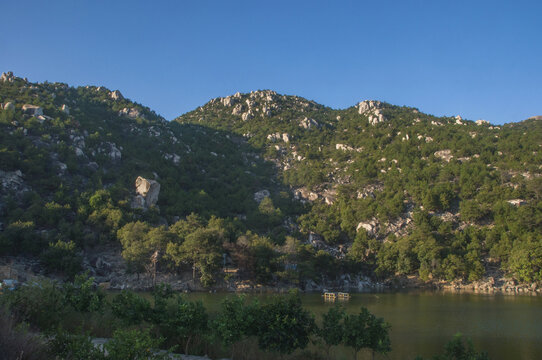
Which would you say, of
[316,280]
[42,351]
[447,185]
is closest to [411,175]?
[447,185]

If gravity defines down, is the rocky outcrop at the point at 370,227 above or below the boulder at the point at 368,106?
below

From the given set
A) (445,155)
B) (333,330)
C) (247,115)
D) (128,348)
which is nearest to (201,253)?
(333,330)

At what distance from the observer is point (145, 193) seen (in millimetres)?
58594

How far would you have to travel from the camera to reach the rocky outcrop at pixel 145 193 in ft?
188

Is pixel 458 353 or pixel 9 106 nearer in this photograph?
pixel 458 353

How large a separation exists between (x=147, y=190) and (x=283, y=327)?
52.0m

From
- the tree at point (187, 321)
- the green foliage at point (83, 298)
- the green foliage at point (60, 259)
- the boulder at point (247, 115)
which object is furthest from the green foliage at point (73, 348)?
the boulder at point (247, 115)

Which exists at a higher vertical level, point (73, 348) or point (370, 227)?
point (370, 227)

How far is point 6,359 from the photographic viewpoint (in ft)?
16.2

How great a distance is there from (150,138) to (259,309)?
76.2 m

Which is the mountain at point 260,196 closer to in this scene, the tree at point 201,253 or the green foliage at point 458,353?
the tree at point 201,253

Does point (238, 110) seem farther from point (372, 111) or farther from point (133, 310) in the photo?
point (133, 310)

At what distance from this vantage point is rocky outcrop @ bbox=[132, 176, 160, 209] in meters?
57.3

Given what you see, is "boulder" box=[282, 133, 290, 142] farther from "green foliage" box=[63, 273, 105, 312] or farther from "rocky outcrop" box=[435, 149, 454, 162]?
"green foliage" box=[63, 273, 105, 312]
